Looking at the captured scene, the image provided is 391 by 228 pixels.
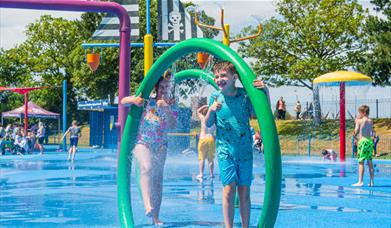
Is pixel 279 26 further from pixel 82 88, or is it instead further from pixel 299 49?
pixel 82 88

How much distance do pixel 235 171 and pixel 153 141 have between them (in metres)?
1.55

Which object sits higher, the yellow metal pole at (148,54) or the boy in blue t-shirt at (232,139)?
Answer: the yellow metal pole at (148,54)

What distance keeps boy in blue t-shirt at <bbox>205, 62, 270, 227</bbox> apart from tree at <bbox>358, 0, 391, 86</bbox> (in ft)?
88.6

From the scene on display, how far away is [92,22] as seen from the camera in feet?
164

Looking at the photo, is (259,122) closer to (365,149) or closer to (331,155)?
(365,149)

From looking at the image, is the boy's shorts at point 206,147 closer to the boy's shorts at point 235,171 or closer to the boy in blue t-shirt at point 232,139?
the boy in blue t-shirt at point 232,139

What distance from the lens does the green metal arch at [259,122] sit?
184 inches

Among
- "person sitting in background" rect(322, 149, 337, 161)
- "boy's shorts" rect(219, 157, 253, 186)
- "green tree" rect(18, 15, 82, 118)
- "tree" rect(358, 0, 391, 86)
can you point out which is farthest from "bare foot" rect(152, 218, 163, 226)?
"green tree" rect(18, 15, 82, 118)

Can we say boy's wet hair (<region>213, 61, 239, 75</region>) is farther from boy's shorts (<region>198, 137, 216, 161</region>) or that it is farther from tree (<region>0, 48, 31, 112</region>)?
tree (<region>0, 48, 31, 112</region>)

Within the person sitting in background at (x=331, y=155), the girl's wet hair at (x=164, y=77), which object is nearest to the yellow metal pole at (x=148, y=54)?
the girl's wet hair at (x=164, y=77)

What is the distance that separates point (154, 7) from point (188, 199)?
3748 cm

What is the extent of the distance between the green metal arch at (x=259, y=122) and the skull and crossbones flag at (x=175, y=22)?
23.2ft

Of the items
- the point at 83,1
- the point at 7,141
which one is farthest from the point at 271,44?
the point at 83,1

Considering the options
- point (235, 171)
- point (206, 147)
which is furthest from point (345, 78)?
point (235, 171)
